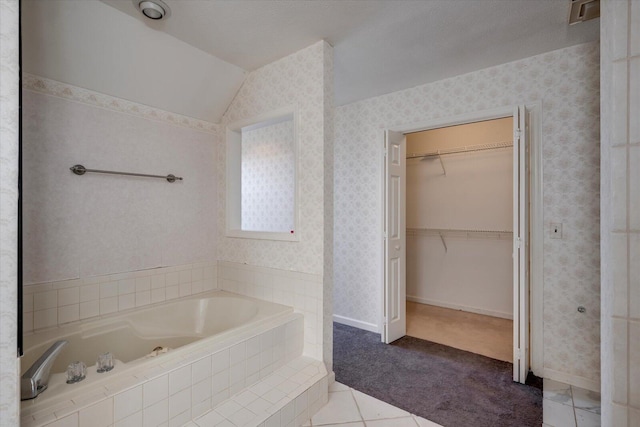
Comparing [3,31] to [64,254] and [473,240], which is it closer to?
[64,254]

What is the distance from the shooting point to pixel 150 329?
7.23 ft

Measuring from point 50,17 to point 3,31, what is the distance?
3.46 ft

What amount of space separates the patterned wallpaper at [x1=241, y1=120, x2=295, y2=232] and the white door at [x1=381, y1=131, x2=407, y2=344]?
3.99 ft

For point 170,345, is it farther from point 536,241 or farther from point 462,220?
point 462,220

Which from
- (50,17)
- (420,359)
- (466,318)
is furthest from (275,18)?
(466,318)

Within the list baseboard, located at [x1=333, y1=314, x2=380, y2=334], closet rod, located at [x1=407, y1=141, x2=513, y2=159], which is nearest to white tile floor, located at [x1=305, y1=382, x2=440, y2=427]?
baseboard, located at [x1=333, y1=314, x2=380, y2=334]

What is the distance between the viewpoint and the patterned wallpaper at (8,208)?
36.6 inches

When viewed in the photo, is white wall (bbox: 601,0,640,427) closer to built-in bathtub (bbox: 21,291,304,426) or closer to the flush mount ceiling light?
built-in bathtub (bbox: 21,291,304,426)

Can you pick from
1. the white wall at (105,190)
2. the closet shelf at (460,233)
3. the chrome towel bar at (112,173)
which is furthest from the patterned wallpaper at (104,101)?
the closet shelf at (460,233)

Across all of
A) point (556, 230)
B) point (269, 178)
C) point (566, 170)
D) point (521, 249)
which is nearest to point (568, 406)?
point (521, 249)

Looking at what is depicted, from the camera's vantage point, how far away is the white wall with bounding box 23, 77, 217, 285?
184 centimetres

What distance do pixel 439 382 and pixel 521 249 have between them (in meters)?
1.13

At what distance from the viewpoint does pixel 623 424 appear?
0.65 m

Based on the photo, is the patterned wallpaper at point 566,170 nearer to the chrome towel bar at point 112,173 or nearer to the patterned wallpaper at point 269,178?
the patterned wallpaper at point 269,178
